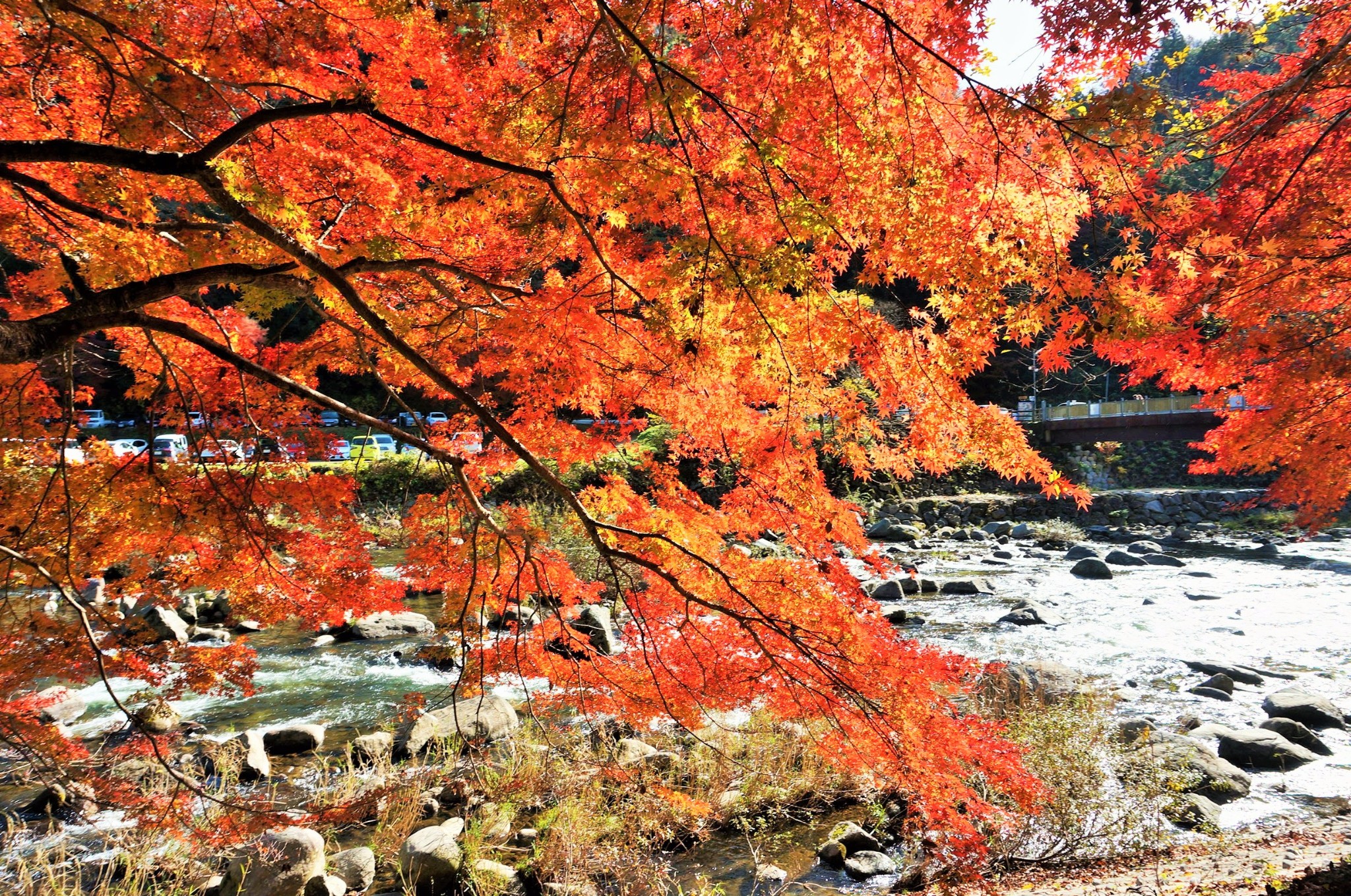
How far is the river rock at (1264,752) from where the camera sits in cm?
645

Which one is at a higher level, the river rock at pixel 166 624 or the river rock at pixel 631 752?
the river rock at pixel 166 624

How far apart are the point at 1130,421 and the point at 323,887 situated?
22.7 metres

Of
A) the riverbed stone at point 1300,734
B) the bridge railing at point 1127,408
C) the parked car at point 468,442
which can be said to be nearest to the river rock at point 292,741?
the parked car at point 468,442

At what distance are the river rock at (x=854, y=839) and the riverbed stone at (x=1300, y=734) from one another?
466cm

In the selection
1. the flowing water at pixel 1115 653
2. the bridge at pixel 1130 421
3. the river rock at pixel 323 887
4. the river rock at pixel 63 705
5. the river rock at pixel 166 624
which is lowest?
the flowing water at pixel 1115 653

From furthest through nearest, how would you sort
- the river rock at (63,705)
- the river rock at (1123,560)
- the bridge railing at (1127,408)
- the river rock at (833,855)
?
the bridge railing at (1127,408) < the river rock at (1123,560) < the river rock at (63,705) < the river rock at (833,855)

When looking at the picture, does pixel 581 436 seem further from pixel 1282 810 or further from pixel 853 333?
pixel 1282 810

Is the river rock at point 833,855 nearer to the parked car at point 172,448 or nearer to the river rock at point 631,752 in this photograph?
the river rock at point 631,752

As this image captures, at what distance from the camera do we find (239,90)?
4.44 metres

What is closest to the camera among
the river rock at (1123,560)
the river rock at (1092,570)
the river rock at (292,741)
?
the river rock at (292,741)

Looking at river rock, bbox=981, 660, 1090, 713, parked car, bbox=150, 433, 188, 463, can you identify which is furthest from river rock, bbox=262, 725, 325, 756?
river rock, bbox=981, 660, 1090, 713

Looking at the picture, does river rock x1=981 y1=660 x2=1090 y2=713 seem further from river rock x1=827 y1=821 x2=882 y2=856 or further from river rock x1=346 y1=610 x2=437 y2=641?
river rock x1=346 y1=610 x2=437 y2=641

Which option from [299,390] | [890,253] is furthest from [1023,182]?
[299,390]

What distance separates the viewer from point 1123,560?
1501cm
